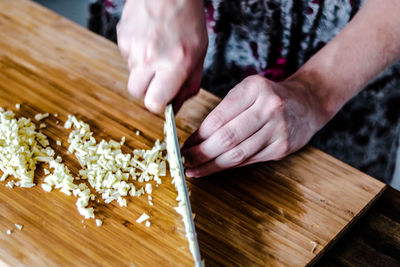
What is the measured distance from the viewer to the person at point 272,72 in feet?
2.96

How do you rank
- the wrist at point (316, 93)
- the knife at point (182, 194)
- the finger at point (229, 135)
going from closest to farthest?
the knife at point (182, 194), the finger at point (229, 135), the wrist at point (316, 93)

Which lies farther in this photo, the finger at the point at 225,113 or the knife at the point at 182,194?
the finger at the point at 225,113

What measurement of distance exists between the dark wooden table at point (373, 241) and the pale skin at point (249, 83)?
8.7 inches

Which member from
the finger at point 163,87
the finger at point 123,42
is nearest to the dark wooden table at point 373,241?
the finger at point 163,87

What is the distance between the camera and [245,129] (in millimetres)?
936

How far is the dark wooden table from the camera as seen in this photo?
0.90 metres

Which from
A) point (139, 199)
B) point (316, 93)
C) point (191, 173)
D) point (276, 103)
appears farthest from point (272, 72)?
point (139, 199)

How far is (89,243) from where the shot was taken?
87cm

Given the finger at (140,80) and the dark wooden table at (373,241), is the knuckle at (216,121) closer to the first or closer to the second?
the finger at (140,80)

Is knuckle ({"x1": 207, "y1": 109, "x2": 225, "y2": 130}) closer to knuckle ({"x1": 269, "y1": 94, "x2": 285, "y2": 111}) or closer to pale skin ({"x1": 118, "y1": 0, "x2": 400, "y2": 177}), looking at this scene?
pale skin ({"x1": 118, "y1": 0, "x2": 400, "y2": 177})

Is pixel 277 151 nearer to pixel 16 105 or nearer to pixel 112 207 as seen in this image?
pixel 112 207

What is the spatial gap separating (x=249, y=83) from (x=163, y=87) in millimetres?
203

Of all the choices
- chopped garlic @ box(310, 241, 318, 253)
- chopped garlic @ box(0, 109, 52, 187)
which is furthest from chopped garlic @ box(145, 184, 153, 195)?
chopped garlic @ box(310, 241, 318, 253)

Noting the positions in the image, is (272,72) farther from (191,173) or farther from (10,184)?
(10,184)
